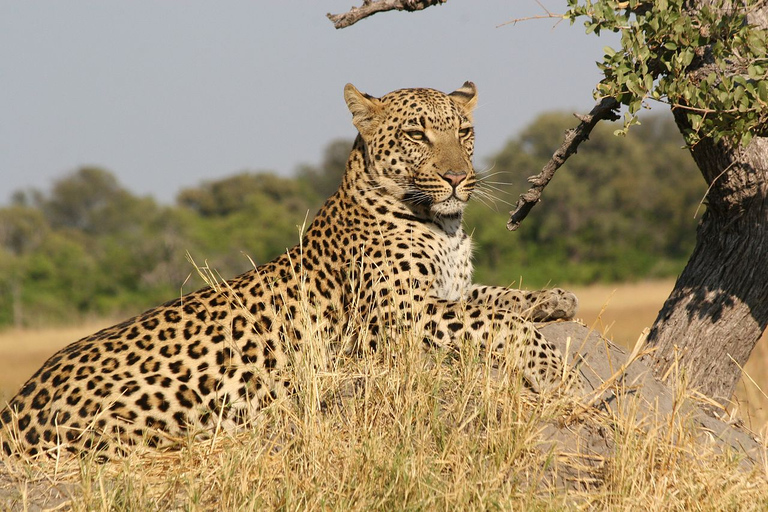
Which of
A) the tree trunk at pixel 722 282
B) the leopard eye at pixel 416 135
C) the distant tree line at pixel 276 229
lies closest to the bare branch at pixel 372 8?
the leopard eye at pixel 416 135

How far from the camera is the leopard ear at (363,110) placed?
7.59 meters

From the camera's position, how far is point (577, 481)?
542 centimetres

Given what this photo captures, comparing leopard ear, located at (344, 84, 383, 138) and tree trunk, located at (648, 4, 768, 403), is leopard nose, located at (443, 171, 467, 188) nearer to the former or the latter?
leopard ear, located at (344, 84, 383, 138)

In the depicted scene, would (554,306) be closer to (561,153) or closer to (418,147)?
(561,153)

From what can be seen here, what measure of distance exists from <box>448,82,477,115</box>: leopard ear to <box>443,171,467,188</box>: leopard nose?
101 centimetres

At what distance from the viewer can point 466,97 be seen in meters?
8.18

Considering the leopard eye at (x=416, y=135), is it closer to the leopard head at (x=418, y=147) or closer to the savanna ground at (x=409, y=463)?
the leopard head at (x=418, y=147)

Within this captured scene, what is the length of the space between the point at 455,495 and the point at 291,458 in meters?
1.11

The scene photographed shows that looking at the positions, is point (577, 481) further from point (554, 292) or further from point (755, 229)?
point (755, 229)

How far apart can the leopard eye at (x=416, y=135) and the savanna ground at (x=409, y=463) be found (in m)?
2.06

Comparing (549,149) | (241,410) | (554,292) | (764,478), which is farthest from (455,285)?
(549,149)

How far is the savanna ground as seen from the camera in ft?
16.1

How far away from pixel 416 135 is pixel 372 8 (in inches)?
42.7

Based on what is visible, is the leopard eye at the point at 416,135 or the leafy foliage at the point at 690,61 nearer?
the leafy foliage at the point at 690,61
